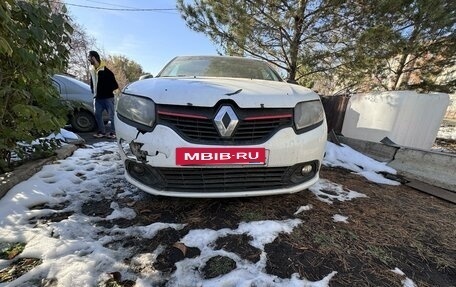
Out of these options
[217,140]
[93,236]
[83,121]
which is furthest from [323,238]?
[83,121]

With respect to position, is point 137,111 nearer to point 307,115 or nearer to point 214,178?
point 214,178

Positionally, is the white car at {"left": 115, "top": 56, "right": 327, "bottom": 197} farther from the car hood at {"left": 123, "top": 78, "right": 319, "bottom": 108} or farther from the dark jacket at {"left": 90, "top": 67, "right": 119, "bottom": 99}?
the dark jacket at {"left": 90, "top": 67, "right": 119, "bottom": 99}

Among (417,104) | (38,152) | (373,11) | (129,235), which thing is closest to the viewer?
(129,235)

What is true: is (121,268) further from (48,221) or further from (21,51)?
(21,51)

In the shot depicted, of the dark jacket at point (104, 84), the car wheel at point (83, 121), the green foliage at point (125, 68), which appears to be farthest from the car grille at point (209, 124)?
the green foliage at point (125, 68)

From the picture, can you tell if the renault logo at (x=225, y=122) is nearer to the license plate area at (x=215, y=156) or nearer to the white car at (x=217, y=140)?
the white car at (x=217, y=140)

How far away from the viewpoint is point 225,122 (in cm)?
181

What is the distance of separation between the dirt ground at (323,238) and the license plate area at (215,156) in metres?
0.47

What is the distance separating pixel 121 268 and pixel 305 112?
162cm

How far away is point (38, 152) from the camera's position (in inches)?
114

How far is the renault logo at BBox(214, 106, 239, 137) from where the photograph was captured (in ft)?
5.92

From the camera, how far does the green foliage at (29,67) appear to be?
1.97m

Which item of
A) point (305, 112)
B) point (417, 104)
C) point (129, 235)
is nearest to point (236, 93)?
point (305, 112)

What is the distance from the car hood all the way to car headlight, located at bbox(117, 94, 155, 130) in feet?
0.16
